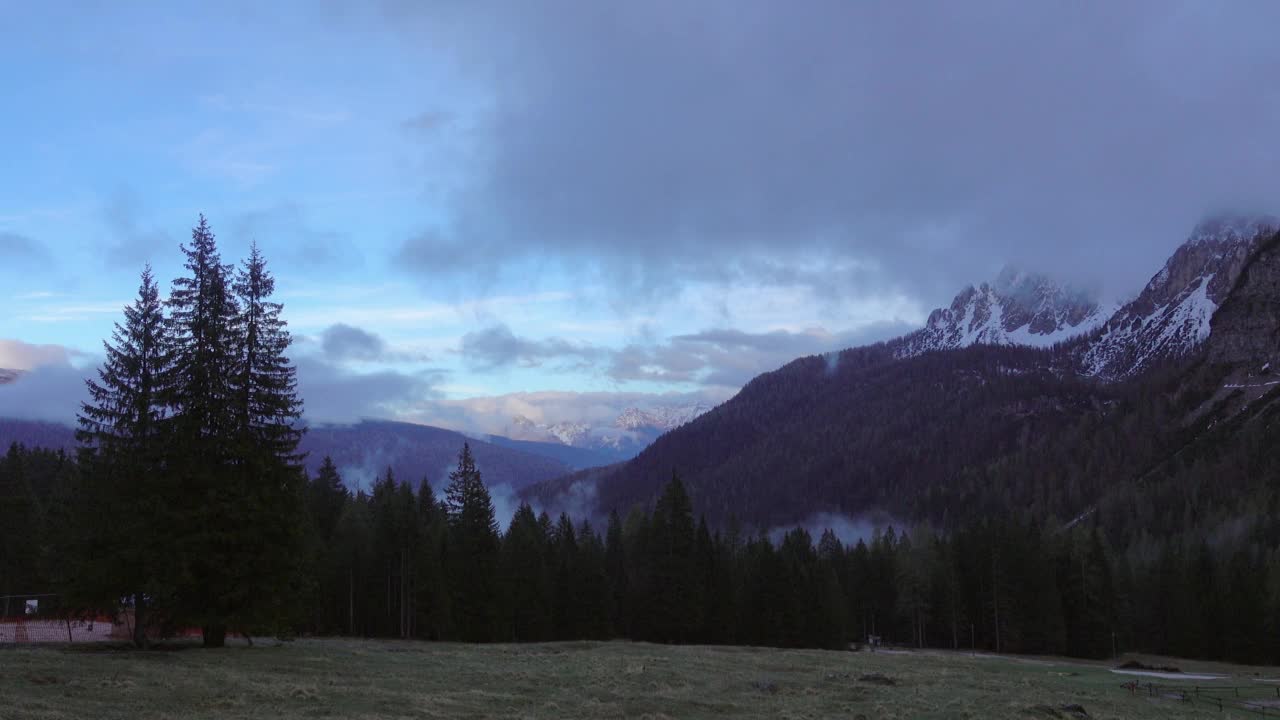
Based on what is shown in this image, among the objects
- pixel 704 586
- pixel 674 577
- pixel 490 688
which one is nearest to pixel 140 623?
pixel 490 688

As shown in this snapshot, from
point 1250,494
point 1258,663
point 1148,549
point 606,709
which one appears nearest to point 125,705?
point 606,709

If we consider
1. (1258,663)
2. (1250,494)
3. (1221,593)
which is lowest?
(1258,663)

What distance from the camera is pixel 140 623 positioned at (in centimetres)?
4003

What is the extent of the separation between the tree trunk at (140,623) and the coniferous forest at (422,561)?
0.32 feet

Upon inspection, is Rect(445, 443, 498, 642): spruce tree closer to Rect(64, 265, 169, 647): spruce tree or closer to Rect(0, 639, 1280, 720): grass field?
Rect(0, 639, 1280, 720): grass field

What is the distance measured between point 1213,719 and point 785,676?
17.8 metres

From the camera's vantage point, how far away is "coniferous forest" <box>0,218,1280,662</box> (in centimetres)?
4025

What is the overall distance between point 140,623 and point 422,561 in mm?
46255

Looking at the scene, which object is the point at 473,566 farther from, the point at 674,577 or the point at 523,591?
the point at 674,577

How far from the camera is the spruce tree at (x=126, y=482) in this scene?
129ft

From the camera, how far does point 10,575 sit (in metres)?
78.9

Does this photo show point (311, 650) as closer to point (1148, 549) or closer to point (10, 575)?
point (10, 575)

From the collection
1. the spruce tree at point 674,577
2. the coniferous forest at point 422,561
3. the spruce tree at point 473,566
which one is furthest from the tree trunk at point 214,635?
the spruce tree at point 674,577

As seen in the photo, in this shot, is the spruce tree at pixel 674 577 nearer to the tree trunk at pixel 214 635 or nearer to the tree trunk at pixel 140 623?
the tree trunk at pixel 214 635
